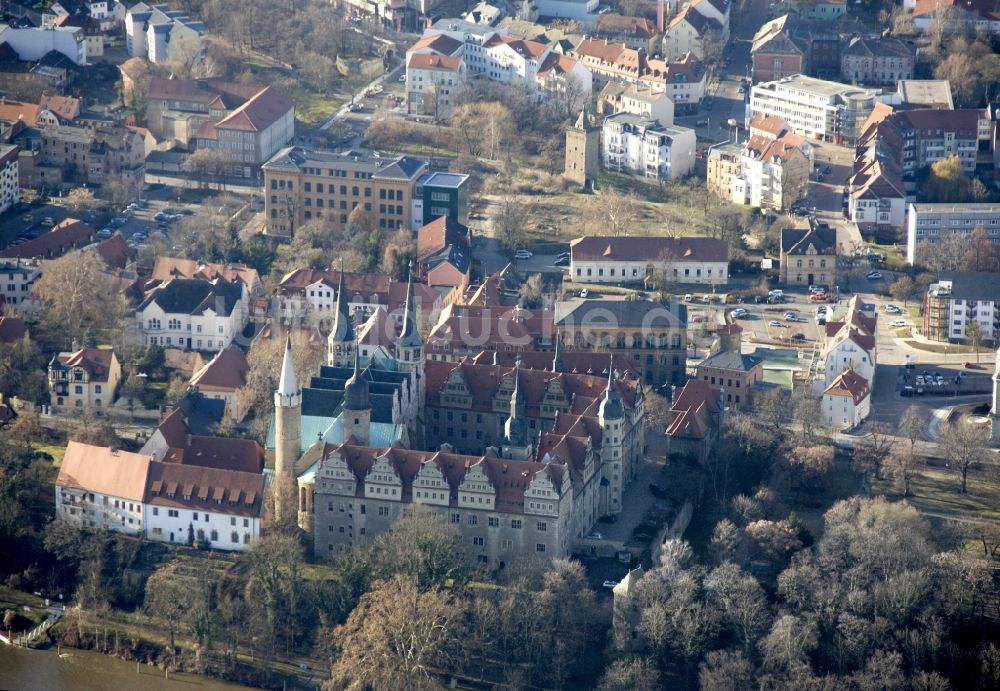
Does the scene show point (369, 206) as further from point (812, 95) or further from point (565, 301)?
point (812, 95)

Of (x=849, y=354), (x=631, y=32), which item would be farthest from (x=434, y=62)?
(x=849, y=354)

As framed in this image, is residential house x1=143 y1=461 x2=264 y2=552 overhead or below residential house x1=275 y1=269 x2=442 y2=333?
below

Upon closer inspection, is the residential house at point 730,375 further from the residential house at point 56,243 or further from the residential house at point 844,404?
the residential house at point 56,243

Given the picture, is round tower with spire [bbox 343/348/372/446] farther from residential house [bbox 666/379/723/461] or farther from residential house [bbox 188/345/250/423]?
residential house [bbox 666/379/723/461]

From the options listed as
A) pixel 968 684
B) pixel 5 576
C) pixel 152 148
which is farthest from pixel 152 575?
pixel 152 148

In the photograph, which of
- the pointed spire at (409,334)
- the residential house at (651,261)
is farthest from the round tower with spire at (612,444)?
the residential house at (651,261)

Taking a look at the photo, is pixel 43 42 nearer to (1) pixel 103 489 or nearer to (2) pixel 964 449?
(1) pixel 103 489

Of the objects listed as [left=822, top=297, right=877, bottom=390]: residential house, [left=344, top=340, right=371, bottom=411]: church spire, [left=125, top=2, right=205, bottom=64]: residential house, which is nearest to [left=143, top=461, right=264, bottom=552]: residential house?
[left=344, top=340, right=371, bottom=411]: church spire
